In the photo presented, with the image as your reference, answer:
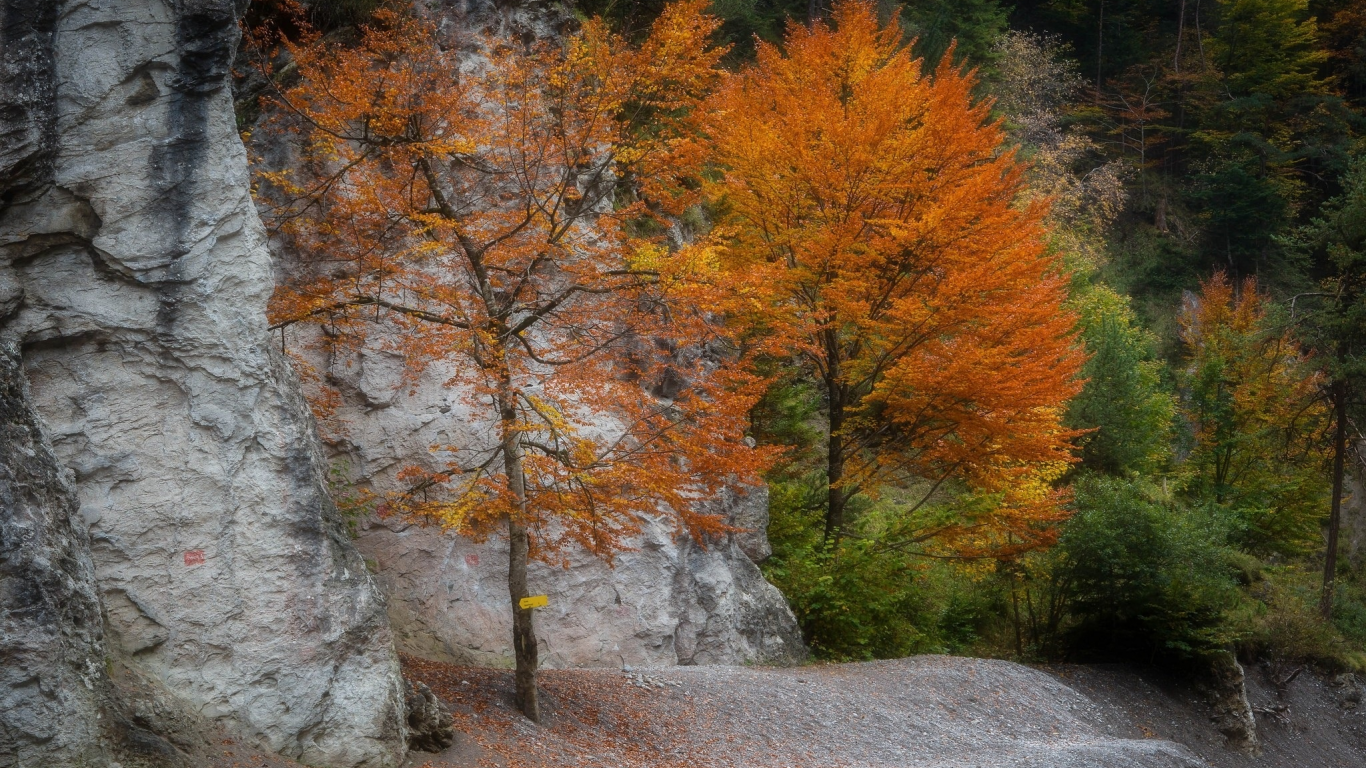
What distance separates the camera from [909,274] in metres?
15.1

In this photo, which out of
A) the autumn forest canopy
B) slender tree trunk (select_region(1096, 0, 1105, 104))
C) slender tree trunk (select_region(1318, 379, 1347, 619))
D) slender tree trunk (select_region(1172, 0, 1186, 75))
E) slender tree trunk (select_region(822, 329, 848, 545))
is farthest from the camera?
slender tree trunk (select_region(1096, 0, 1105, 104))

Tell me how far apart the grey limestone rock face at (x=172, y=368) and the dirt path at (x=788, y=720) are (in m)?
1.45

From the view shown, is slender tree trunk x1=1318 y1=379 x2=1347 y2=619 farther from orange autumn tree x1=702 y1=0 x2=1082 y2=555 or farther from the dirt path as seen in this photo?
the dirt path

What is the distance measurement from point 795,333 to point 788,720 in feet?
17.6

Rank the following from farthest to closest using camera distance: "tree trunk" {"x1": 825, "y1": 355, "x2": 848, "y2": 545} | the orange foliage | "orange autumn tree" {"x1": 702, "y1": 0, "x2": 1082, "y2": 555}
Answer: "tree trunk" {"x1": 825, "y1": 355, "x2": 848, "y2": 545}
"orange autumn tree" {"x1": 702, "y1": 0, "x2": 1082, "y2": 555}
the orange foliage

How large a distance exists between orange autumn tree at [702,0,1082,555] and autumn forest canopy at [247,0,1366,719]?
6 centimetres

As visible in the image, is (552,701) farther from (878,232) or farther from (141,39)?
(878,232)

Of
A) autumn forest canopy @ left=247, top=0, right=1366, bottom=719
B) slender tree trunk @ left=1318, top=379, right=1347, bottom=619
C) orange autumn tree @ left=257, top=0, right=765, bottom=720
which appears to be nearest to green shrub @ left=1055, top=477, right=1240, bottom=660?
autumn forest canopy @ left=247, top=0, right=1366, bottom=719

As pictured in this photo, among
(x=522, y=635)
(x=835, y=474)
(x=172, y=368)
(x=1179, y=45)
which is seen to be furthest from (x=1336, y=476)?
(x=1179, y=45)

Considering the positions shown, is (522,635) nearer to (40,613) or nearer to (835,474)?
(40,613)

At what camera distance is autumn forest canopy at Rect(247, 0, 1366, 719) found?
9.52 m

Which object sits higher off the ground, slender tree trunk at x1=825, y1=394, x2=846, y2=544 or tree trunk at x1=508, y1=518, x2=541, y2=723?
slender tree trunk at x1=825, y1=394, x2=846, y2=544

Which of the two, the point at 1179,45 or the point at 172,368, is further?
the point at 1179,45

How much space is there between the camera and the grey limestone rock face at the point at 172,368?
666cm
